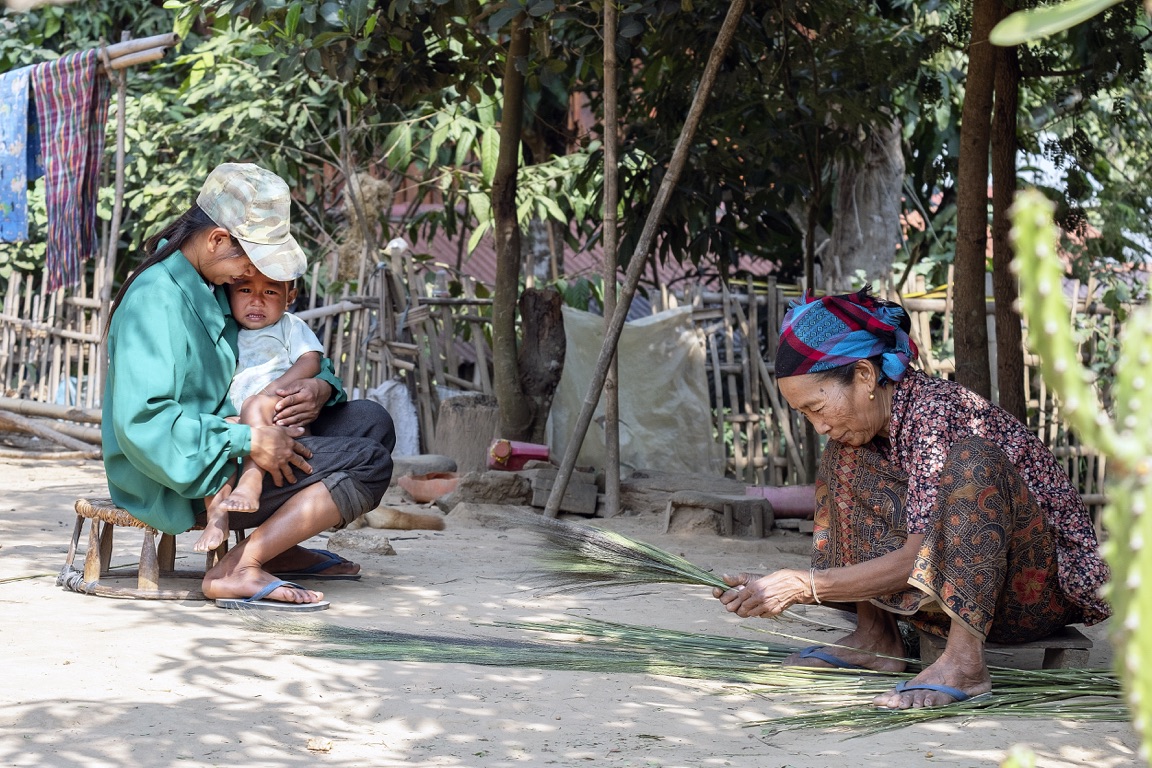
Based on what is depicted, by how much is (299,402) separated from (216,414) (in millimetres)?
230

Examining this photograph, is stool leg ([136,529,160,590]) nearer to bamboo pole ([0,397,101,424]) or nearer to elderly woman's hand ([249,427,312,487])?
elderly woman's hand ([249,427,312,487])

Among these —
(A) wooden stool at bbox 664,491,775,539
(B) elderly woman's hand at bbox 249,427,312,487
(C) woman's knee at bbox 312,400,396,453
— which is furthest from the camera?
(A) wooden stool at bbox 664,491,775,539

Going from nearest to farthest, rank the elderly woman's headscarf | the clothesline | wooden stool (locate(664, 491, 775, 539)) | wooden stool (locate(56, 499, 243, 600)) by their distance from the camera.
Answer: the elderly woman's headscarf < wooden stool (locate(56, 499, 243, 600)) < wooden stool (locate(664, 491, 775, 539)) < the clothesline

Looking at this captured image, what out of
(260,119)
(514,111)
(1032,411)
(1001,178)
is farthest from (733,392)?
(260,119)

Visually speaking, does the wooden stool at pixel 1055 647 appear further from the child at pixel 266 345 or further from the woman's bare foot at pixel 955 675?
the child at pixel 266 345

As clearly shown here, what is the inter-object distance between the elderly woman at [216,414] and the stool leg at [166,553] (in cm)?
33

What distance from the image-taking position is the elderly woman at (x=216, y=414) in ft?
10.2

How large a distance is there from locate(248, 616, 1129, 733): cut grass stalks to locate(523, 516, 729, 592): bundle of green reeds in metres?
0.14

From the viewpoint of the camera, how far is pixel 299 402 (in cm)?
335

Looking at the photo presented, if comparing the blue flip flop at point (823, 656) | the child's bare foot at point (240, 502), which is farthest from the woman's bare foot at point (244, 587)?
the blue flip flop at point (823, 656)

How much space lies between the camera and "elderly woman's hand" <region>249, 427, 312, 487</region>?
317 centimetres

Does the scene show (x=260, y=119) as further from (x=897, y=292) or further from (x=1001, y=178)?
(x=1001, y=178)

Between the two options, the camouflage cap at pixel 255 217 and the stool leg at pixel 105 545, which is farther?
the stool leg at pixel 105 545

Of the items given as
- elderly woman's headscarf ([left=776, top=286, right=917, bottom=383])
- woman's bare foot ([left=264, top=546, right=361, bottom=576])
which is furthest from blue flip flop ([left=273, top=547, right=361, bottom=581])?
elderly woman's headscarf ([left=776, top=286, right=917, bottom=383])
